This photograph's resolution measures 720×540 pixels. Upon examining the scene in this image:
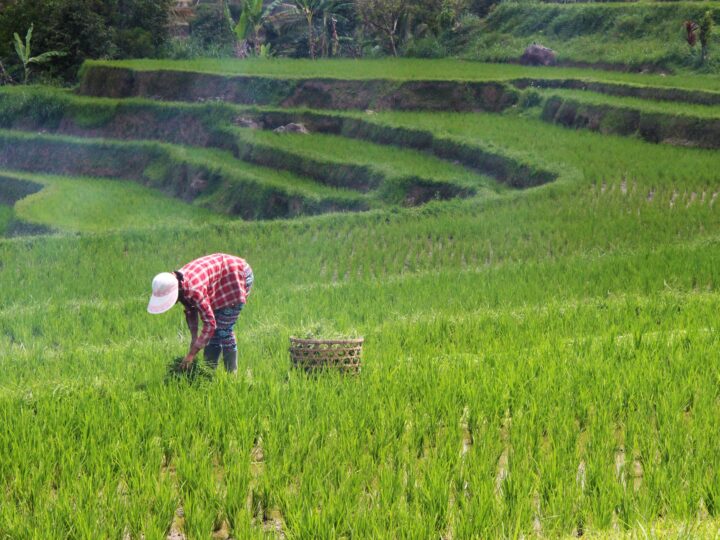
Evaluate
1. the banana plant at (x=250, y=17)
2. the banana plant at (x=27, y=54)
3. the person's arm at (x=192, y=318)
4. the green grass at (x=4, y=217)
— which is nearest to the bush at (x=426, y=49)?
the banana plant at (x=250, y=17)

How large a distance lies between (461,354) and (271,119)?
1718 centimetres

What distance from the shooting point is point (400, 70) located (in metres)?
24.9

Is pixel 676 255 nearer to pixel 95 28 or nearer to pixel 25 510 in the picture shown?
pixel 25 510

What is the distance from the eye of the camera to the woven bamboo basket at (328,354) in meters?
5.42

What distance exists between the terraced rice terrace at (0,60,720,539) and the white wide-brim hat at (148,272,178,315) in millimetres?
497

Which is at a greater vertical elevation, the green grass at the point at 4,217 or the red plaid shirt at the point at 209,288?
the red plaid shirt at the point at 209,288

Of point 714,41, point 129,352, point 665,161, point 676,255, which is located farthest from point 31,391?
point 714,41

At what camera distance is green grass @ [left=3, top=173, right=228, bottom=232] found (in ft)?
53.9

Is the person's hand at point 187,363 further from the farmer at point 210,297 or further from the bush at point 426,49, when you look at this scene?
the bush at point 426,49

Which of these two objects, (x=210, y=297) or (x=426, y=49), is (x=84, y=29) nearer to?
(x=426, y=49)

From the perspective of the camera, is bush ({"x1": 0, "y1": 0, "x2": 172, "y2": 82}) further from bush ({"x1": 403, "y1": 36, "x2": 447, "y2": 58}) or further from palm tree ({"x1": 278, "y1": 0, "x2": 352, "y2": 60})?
bush ({"x1": 403, "y1": 36, "x2": 447, "y2": 58})

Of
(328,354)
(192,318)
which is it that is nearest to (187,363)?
(192,318)

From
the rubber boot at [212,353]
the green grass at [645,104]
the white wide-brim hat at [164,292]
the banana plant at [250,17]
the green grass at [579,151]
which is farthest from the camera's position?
the banana plant at [250,17]

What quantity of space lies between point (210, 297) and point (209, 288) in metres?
0.07
